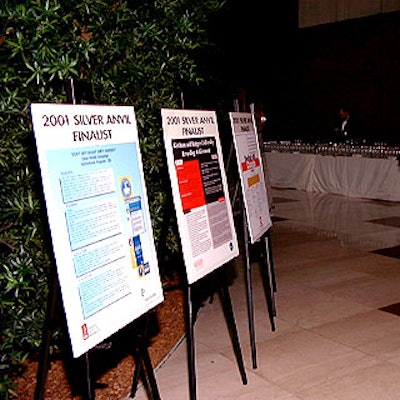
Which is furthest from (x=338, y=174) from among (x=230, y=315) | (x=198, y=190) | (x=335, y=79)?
(x=198, y=190)

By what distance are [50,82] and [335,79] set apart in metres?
11.6

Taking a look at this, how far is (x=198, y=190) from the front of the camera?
2.89 m

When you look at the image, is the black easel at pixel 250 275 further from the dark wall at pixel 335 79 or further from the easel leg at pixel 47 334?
the dark wall at pixel 335 79

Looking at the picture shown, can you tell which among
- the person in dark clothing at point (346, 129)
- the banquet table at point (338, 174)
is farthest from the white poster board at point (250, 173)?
the person in dark clothing at point (346, 129)

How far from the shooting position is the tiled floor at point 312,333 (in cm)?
331

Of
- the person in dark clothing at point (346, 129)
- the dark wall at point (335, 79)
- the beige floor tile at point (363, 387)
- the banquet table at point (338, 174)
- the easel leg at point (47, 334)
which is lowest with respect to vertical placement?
the beige floor tile at point (363, 387)

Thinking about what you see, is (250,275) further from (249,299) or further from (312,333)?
(312,333)

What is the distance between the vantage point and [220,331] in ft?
13.8

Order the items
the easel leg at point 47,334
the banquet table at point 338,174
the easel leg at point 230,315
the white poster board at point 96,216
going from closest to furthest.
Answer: the white poster board at point 96,216 → the easel leg at point 47,334 → the easel leg at point 230,315 → the banquet table at point 338,174

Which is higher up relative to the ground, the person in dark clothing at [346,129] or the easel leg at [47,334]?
the person in dark clothing at [346,129]

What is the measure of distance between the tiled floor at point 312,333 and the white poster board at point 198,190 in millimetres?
753

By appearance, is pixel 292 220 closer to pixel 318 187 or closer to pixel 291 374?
pixel 318 187

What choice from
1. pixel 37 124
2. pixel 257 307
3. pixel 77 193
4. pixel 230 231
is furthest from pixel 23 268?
pixel 257 307

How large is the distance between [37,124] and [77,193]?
25cm
